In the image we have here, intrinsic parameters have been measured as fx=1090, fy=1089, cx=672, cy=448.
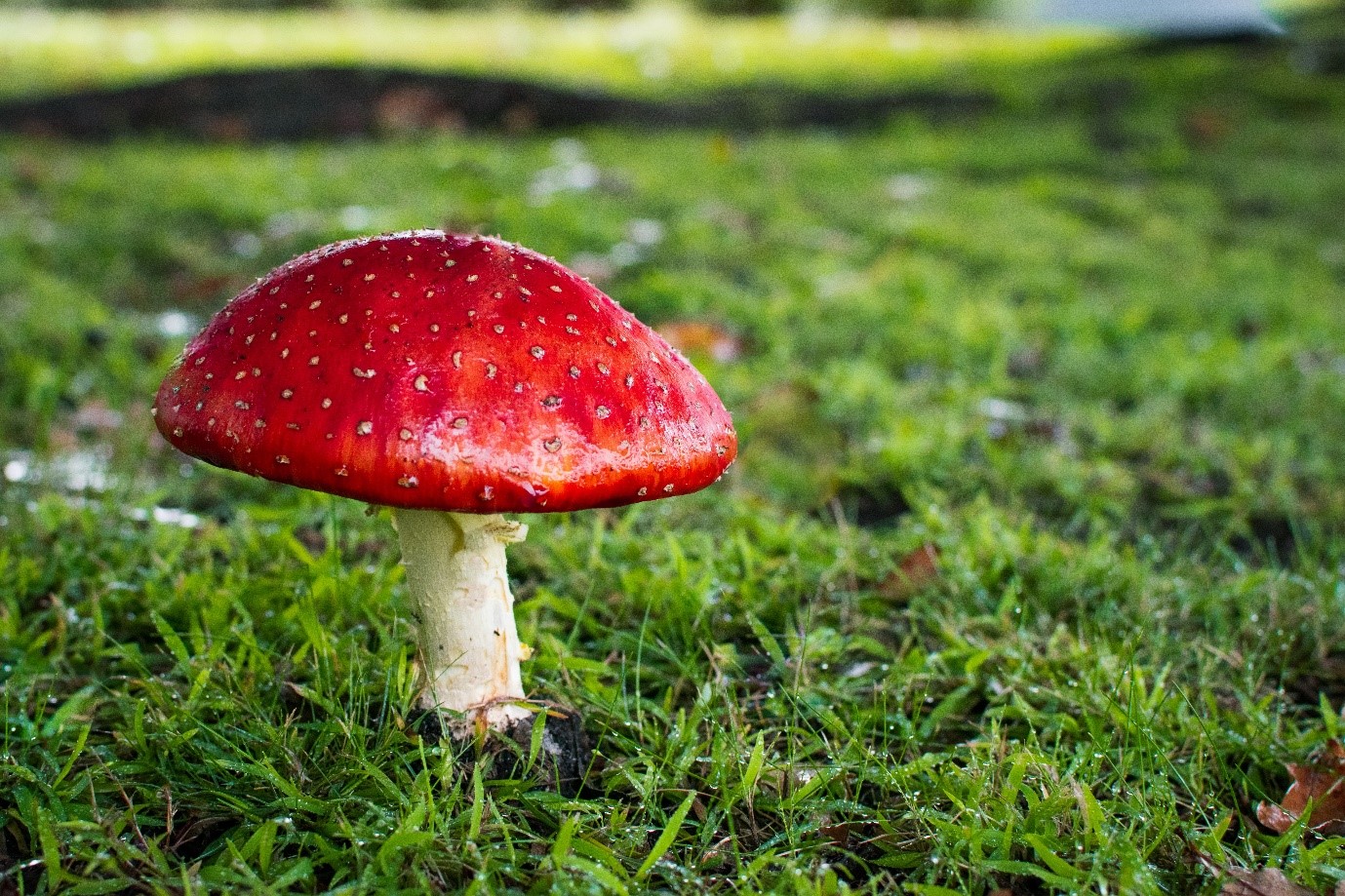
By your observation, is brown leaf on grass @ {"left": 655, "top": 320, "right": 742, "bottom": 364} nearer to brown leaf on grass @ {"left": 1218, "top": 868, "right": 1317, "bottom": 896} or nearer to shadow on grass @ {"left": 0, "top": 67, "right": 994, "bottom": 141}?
brown leaf on grass @ {"left": 1218, "top": 868, "right": 1317, "bottom": 896}

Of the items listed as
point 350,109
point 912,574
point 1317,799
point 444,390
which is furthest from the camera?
point 350,109

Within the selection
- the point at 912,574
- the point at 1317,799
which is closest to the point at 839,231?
the point at 912,574

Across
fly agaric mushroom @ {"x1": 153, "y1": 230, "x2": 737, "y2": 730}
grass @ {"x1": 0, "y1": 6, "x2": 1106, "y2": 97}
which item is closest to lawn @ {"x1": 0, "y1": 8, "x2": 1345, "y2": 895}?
fly agaric mushroom @ {"x1": 153, "y1": 230, "x2": 737, "y2": 730}

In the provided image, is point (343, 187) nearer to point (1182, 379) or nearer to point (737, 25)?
point (1182, 379)

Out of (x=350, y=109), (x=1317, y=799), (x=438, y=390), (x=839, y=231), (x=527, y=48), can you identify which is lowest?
(x=1317, y=799)

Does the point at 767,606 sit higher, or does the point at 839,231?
the point at 839,231

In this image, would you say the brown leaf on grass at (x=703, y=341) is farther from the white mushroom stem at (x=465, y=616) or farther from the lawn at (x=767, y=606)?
the white mushroom stem at (x=465, y=616)

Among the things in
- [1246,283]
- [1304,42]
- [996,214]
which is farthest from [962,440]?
[1304,42]

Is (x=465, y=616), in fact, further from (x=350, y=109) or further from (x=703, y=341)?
(x=350, y=109)
